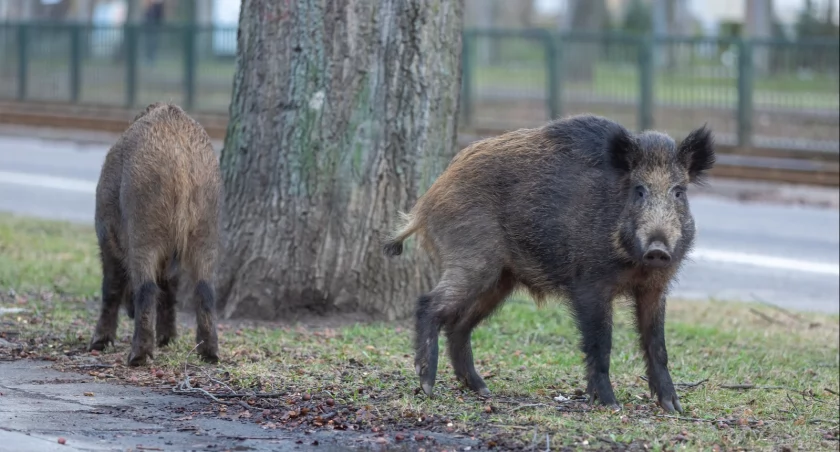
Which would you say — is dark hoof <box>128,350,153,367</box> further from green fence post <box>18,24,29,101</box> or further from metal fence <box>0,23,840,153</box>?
green fence post <box>18,24,29,101</box>

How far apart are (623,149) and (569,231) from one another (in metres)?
0.47

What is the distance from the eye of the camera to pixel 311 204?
8289mm

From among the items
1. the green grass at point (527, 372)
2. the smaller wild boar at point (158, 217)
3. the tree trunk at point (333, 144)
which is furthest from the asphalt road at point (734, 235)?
the smaller wild boar at point (158, 217)

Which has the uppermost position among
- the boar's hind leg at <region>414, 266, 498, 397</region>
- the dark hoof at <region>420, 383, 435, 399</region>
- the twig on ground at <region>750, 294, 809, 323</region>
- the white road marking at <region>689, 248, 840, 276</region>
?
the boar's hind leg at <region>414, 266, 498, 397</region>

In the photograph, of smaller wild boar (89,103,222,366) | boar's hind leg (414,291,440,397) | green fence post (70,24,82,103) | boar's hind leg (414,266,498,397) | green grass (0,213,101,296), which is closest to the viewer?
boar's hind leg (414,291,440,397)

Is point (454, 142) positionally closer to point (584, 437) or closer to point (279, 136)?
point (279, 136)

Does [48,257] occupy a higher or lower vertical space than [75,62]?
lower

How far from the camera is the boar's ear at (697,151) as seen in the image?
20.7ft

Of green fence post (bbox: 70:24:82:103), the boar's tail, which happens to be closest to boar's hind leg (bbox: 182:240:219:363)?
the boar's tail

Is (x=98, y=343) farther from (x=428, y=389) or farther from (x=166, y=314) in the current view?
(x=428, y=389)

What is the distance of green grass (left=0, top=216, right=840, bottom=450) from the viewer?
5734 mm

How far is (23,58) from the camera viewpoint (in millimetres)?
24234

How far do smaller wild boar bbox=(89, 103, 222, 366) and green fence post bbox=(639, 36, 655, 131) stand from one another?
1235 cm

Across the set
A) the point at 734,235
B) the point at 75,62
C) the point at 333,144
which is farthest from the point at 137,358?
the point at 75,62
